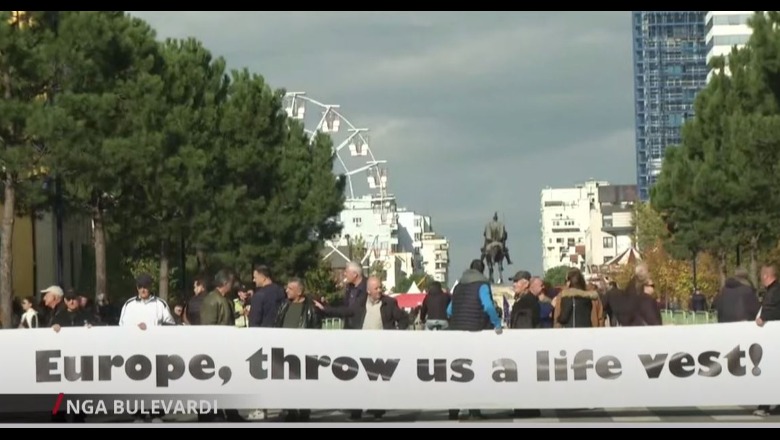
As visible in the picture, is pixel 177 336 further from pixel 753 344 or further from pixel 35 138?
pixel 35 138

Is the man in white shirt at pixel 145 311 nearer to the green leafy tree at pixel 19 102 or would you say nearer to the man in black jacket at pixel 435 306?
the man in black jacket at pixel 435 306

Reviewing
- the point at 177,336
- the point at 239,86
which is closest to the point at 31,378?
the point at 177,336

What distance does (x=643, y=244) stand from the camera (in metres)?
116

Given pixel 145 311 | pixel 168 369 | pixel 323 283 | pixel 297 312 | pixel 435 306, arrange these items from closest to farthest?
1. pixel 168 369
2. pixel 145 311
3. pixel 297 312
4. pixel 435 306
5. pixel 323 283

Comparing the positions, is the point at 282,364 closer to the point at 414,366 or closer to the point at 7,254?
the point at 414,366

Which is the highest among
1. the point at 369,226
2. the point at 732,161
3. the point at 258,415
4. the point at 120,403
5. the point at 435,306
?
the point at 732,161

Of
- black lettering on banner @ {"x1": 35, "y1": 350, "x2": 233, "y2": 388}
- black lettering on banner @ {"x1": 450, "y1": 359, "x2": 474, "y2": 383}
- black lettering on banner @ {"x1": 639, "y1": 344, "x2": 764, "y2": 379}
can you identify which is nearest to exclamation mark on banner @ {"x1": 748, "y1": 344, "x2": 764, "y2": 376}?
black lettering on banner @ {"x1": 639, "y1": 344, "x2": 764, "y2": 379}

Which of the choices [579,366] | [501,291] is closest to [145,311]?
[579,366]

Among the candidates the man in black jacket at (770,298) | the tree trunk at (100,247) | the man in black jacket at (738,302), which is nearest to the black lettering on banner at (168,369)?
the man in black jacket at (770,298)

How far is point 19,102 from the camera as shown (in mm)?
37500

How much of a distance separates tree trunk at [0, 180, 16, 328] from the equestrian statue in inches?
700

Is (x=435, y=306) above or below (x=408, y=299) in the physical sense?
above

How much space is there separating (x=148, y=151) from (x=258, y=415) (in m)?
26.2

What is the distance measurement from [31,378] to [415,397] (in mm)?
3319
